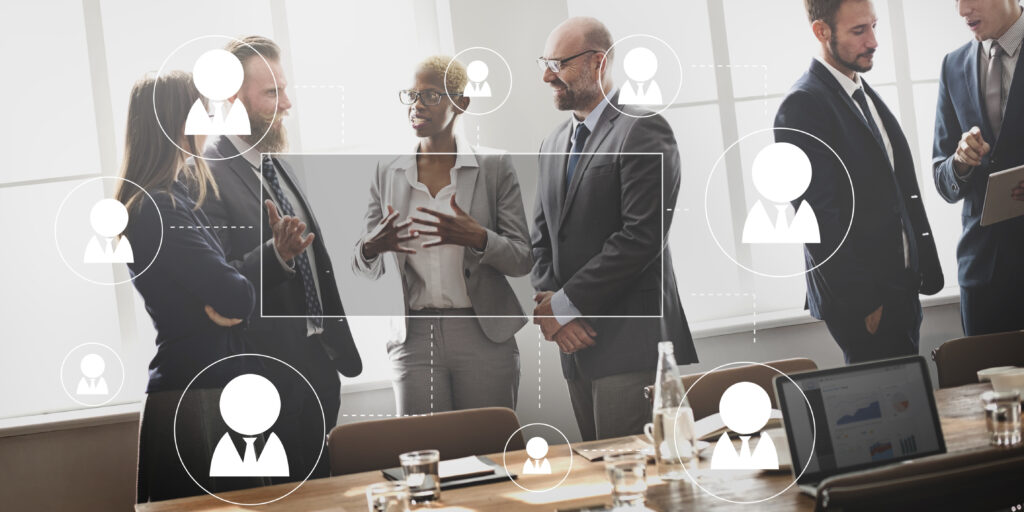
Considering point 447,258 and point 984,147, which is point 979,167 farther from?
point 447,258

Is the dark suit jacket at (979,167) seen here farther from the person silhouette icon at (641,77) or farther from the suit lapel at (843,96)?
A: the person silhouette icon at (641,77)

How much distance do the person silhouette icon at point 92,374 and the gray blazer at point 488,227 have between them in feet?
3.50

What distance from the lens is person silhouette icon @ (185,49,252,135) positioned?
3334 millimetres

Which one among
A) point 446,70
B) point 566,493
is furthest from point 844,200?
point 566,493

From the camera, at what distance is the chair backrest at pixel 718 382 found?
2592mm

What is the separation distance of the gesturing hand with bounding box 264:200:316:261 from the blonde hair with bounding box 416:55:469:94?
80 cm

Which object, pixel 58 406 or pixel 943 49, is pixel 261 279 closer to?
pixel 58 406

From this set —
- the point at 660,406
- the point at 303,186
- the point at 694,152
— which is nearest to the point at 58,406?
the point at 303,186

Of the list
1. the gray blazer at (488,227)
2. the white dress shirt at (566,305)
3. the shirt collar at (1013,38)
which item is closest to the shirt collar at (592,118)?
the white dress shirt at (566,305)

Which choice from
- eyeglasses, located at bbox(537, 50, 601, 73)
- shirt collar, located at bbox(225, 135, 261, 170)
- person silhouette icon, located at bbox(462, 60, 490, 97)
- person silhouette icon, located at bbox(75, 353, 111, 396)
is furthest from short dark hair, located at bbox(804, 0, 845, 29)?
person silhouette icon, located at bbox(75, 353, 111, 396)

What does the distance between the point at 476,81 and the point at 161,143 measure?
1.27m

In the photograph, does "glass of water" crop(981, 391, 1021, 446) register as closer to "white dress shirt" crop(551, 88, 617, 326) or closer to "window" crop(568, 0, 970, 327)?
"white dress shirt" crop(551, 88, 617, 326)

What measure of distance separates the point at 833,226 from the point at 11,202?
11.4ft

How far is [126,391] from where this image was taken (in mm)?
3371
